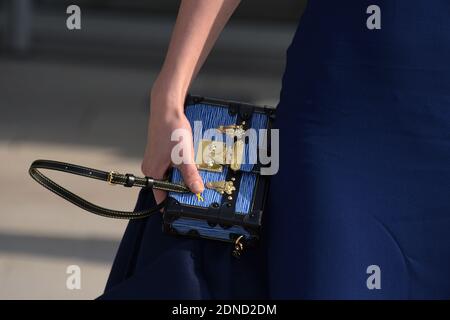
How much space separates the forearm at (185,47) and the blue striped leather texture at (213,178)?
7 centimetres

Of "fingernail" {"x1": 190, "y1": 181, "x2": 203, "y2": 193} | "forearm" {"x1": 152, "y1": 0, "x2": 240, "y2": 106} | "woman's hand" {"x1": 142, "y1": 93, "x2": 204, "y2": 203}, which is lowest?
"fingernail" {"x1": 190, "y1": 181, "x2": 203, "y2": 193}

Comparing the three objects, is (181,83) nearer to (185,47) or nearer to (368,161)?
(185,47)

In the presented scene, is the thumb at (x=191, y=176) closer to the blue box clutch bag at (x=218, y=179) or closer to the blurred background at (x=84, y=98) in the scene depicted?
the blue box clutch bag at (x=218, y=179)

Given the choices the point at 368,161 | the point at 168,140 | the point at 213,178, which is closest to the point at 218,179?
the point at 213,178

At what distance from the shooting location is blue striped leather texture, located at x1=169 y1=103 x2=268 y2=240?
1.60 meters

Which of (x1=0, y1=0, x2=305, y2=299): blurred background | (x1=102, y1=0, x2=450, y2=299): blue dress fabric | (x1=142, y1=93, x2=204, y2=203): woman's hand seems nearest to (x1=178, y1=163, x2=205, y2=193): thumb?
(x1=142, y1=93, x2=204, y2=203): woman's hand

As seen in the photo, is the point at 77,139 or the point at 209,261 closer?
the point at 209,261

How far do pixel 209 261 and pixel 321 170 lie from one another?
0.82ft

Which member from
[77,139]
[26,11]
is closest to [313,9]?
[77,139]

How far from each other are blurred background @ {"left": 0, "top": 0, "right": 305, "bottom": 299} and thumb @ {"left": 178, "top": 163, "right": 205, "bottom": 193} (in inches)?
76.7

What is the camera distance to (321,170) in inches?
58.5

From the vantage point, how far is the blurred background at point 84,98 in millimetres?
3857

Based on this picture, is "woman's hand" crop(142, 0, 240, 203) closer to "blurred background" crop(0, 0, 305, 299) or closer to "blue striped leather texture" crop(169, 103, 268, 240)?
"blue striped leather texture" crop(169, 103, 268, 240)

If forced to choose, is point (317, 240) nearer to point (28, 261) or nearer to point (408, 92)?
point (408, 92)
